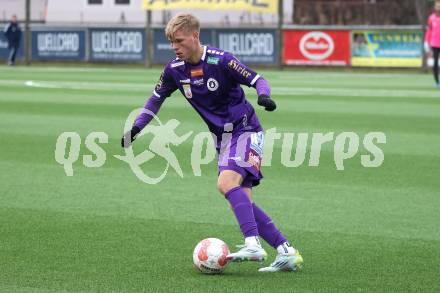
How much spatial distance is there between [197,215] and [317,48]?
83.0 feet

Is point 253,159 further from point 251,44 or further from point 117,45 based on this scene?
point 117,45

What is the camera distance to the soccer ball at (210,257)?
6676 mm

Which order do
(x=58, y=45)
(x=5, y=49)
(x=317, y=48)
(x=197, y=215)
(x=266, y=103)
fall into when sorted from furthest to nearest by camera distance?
1. (x=5, y=49)
2. (x=58, y=45)
3. (x=317, y=48)
4. (x=197, y=215)
5. (x=266, y=103)

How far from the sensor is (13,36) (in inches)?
1481

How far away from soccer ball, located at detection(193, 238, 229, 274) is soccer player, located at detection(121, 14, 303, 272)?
83 millimetres

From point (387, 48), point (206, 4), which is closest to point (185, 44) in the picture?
point (387, 48)

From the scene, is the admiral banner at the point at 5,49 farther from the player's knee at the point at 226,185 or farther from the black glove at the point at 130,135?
the player's knee at the point at 226,185

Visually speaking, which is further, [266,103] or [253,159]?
[253,159]

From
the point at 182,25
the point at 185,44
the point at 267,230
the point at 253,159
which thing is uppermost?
the point at 182,25

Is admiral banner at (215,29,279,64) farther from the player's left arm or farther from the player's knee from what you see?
the player's knee

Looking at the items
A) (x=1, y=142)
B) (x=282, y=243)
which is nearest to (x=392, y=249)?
(x=282, y=243)

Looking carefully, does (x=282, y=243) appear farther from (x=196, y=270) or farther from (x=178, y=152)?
(x=178, y=152)

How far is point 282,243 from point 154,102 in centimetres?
141

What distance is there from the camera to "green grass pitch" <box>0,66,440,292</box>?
6.58 meters
